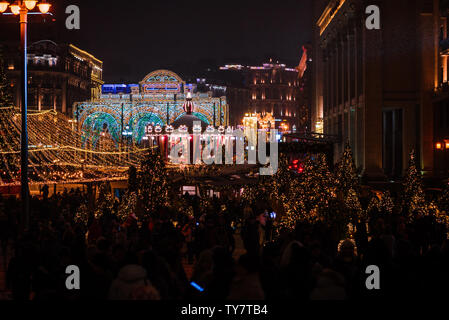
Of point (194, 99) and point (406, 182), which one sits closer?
A: point (406, 182)

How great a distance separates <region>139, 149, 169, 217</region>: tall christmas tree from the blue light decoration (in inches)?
1735

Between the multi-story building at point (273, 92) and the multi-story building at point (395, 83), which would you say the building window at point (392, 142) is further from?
the multi-story building at point (273, 92)

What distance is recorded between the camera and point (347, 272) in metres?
8.13

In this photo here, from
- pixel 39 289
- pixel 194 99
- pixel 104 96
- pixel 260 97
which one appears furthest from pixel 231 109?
pixel 39 289

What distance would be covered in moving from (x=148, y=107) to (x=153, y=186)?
4806cm

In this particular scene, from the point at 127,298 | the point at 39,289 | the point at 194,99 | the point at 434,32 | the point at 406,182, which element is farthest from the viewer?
the point at 194,99

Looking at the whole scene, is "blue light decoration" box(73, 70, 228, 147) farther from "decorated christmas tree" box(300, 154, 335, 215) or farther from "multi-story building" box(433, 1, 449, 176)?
"decorated christmas tree" box(300, 154, 335, 215)

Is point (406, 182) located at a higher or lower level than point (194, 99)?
lower

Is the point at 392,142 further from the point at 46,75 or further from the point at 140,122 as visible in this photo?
the point at 46,75

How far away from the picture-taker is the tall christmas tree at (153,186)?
23.4m

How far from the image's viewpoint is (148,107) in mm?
70812
